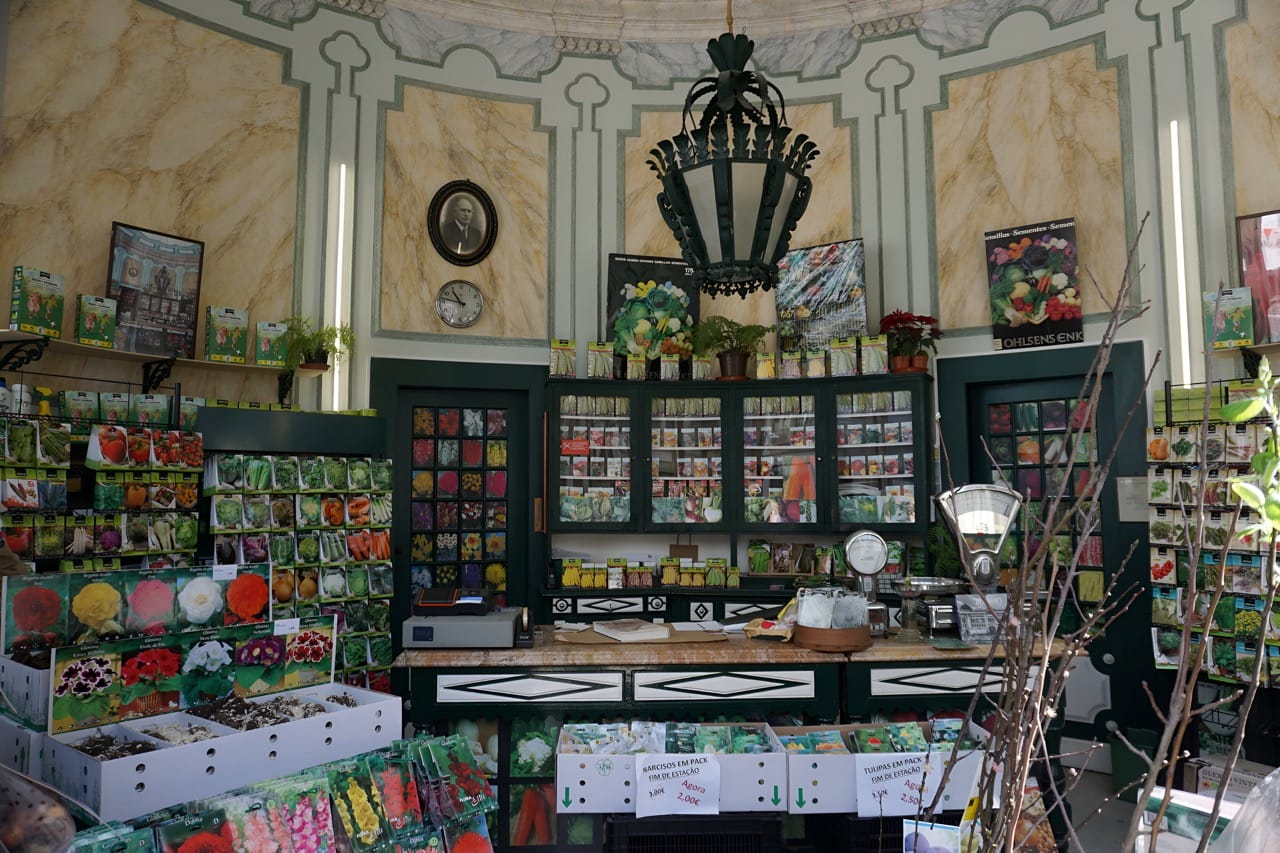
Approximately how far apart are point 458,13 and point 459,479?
3.41 m

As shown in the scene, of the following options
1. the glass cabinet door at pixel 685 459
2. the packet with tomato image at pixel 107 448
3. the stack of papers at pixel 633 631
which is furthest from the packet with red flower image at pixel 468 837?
the glass cabinet door at pixel 685 459

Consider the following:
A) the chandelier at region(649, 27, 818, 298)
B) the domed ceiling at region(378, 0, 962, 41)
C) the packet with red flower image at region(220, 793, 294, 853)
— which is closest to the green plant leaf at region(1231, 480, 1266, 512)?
the chandelier at region(649, 27, 818, 298)

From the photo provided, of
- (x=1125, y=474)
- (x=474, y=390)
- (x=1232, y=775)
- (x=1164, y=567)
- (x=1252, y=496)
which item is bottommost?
(x=1232, y=775)

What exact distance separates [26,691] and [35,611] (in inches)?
8.6

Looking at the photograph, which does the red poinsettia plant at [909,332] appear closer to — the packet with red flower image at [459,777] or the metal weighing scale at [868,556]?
the metal weighing scale at [868,556]

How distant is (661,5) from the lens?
6.82 meters

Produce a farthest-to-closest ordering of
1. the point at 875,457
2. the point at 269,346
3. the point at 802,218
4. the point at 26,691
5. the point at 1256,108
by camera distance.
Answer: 1. the point at 802,218
2. the point at 875,457
3. the point at 269,346
4. the point at 1256,108
5. the point at 26,691

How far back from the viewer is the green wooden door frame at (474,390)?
20.4 ft

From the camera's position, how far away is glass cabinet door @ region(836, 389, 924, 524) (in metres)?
6.02

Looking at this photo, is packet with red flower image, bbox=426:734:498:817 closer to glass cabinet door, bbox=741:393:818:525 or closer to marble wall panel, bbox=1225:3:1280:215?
glass cabinet door, bbox=741:393:818:525

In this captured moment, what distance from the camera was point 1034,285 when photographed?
585 cm

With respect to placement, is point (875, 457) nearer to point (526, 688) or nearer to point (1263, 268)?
point (1263, 268)

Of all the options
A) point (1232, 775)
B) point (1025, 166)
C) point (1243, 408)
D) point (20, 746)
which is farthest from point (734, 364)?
point (1243, 408)

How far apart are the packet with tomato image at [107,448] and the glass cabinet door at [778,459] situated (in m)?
3.81
